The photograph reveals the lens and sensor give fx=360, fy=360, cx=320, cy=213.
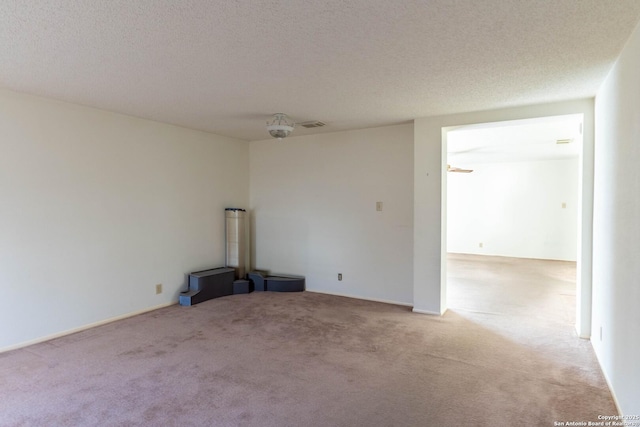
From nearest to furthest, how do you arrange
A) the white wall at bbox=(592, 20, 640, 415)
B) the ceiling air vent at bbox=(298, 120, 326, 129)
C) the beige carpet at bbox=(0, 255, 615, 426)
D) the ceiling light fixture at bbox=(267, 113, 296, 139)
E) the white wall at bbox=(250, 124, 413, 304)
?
the white wall at bbox=(592, 20, 640, 415) → the beige carpet at bbox=(0, 255, 615, 426) → the ceiling light fixture at bbox=(267, 113, 296, 139) → the ceiling air vent at bbox=(298, 120, 326, 129) → the white wall at bbox=(250, 124, 413, 304)

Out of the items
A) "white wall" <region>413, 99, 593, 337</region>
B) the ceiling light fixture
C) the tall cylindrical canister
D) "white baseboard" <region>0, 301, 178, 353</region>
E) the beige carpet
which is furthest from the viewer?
the tall cylindrical canister

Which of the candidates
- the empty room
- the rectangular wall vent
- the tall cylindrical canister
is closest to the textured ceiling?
the empty room

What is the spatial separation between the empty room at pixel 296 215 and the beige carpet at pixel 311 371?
22 mm

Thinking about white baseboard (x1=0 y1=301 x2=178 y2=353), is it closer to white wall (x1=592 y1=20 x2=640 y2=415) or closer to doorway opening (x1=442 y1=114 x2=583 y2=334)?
white wall (x1=592 y1=20 x2=640 y2=415)

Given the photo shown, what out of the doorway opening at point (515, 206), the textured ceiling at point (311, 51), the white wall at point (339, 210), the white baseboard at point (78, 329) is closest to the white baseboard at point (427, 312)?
the white wall at point (339, 210)

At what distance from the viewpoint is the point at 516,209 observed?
8773 mm

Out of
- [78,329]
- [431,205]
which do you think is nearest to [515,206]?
[431,205]

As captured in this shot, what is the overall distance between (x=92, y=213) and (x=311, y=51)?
3035 millimetres

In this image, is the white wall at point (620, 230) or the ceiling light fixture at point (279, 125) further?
the ceiling light fixture at point (279, 125)

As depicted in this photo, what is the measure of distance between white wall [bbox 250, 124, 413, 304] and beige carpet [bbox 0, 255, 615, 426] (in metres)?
0.72

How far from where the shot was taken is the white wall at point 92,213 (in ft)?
10.8

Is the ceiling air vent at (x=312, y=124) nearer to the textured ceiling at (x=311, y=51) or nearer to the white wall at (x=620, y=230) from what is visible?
the textured ceiling at (x=311, y=51)

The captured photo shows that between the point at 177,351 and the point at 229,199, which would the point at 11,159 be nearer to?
the point at 177,351

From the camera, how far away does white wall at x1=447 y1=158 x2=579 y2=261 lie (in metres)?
8.26
